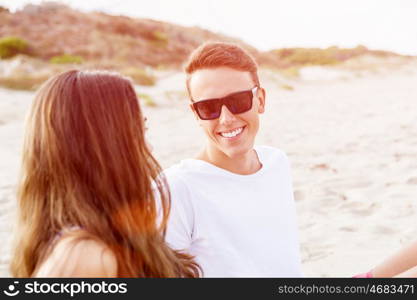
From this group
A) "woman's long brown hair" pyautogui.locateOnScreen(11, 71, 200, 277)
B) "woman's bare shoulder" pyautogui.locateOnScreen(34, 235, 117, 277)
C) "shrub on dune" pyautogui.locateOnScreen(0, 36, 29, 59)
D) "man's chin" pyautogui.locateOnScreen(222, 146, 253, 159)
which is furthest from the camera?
"shrub on dune" pyautogui.locateOnScreen(0, 36, 29, 59)

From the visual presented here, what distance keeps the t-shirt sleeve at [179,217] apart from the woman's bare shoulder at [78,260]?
610 mm

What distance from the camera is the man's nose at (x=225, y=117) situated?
2.41 meters

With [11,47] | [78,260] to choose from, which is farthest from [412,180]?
[11,47]

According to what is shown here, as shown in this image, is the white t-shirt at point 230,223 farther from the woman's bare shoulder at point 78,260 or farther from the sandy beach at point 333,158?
the sandy beach at point 333,158

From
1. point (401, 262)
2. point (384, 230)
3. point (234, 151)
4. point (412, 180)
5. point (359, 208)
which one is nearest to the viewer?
point (234, 151)

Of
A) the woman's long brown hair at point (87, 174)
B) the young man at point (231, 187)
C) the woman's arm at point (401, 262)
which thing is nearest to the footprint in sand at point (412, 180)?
the woman's arm at point (401, 262)

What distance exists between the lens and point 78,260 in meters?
1.42

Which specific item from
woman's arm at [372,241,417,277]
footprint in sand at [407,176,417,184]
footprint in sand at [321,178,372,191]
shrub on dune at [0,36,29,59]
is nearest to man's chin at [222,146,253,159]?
woman's arm at [372,241,417,277]

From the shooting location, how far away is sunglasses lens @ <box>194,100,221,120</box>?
2.41m

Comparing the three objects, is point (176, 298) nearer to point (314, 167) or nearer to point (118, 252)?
point (118, 252)

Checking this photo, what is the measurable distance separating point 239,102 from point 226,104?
0.07 meters

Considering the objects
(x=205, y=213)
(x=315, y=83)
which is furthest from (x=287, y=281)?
(x=315, y=83)

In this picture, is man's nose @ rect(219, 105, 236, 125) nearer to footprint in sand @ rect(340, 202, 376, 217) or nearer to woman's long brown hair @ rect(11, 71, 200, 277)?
woman's long brown hair @ rect(11, 71, 200, 277)

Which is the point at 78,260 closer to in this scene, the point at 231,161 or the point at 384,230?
the point at 231,161
